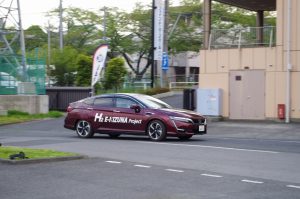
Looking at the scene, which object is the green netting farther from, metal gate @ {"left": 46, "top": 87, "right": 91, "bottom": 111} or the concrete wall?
metal gate @ {"left": 46, "top": 87, "right": 91, "bottom": 111}

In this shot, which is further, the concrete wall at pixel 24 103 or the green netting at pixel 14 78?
the green netting at pixel 14 78

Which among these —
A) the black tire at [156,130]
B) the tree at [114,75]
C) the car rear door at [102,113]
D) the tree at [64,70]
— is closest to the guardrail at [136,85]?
the tree at [114,75]

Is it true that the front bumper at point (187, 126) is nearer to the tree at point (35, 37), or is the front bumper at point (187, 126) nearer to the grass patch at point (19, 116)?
the grass patch at point (19, 116)

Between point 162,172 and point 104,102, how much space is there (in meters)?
8.79

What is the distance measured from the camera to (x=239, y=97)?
2755 centimetres

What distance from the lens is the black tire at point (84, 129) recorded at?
20581 mm

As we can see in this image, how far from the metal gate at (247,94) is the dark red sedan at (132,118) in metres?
8.08

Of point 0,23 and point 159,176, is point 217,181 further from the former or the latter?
point 0,23

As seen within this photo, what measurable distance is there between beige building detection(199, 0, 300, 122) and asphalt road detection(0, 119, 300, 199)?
299 inches

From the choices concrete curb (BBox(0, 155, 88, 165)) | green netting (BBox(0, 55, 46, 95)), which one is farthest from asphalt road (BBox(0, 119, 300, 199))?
Answer: green netting (BBox(0, 55, 46, 95))

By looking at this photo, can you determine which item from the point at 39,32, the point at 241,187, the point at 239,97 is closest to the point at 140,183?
the point at 241,187

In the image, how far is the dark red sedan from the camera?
18.8 m

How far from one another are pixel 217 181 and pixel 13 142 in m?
9.85

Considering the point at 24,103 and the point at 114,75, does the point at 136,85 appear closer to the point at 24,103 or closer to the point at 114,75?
the point at 114,75
